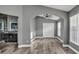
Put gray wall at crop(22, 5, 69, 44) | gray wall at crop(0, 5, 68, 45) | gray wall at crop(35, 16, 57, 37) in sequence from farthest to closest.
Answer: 1. gray wall at crop(35, 16, 57, 37)
2. gray wall at crop(22, 5, 69, 44)
3. gray wall at crop(0, 5, 68, 45)

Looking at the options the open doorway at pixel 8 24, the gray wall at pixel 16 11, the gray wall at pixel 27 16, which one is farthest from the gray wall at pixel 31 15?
the open doorway at pixel 8 24

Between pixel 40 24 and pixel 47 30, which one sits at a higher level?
pixel 40 24

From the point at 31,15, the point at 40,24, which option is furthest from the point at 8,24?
the point at 40,24

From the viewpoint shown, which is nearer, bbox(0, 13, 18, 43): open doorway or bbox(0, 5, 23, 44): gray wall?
bbox(0, 5, 23, 44): gray wall

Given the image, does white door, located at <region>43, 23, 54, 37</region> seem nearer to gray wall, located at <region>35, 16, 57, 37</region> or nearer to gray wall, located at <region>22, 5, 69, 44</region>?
gray wall, located at <region>35, 16, 57, 37</region>

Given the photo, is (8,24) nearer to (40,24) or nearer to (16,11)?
(16,11)

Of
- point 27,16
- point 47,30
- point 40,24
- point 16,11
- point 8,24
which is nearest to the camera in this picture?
point 16,11

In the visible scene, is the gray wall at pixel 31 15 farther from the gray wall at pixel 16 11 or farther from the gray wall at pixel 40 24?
the gray wall at pixel 40 24

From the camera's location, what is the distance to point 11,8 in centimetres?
673

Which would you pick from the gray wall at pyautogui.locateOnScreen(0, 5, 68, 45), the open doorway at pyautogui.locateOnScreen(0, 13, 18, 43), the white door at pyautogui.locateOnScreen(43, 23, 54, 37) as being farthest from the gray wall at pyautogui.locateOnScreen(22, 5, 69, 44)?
the white door at pyautogui.locateOnScreen(43, 23, 54, 37)

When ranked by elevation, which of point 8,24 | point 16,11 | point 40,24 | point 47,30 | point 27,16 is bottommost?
point 47,30

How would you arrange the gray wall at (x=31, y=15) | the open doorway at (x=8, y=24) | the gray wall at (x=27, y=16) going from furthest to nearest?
1. the open doorway at (x=8, y=24)
2. the gray wall at (x=31, y=15)
3. the gray wall at (x=27, y=16)
